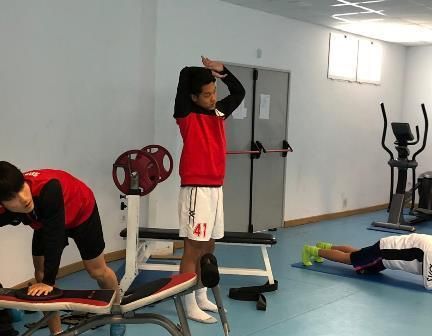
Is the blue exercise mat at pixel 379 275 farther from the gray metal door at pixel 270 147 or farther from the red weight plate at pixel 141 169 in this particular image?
the red weight plate at pixel 141 169

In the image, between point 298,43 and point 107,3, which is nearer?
point 107,3

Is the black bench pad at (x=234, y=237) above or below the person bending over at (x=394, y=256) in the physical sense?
above

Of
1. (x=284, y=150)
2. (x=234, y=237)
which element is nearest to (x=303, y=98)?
(x=284, y=150)

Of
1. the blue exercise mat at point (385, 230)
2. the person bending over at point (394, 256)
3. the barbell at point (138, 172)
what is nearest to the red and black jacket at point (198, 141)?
the barbell at point (138, 172)

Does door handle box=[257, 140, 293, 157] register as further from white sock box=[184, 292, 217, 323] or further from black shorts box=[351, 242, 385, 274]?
white sock box=[184, 292, 217, 323]

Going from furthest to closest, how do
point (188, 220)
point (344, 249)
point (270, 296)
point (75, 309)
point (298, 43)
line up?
point (298, 43), point (344, 249), point (270, 296), point (188, 220), point (75, 309)

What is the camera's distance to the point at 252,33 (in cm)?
641

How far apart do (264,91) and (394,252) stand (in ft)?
9.27

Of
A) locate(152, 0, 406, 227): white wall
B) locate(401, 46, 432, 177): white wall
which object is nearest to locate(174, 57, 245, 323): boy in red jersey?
locate(152, 0, 406, 227): white wall

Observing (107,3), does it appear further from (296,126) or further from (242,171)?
(296,126)

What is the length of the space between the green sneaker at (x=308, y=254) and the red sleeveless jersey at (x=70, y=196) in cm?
271

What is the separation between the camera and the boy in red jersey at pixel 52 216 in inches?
89.7

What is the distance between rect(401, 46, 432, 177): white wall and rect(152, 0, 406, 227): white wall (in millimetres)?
143

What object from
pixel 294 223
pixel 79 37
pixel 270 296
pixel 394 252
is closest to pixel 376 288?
pixel 394 252
